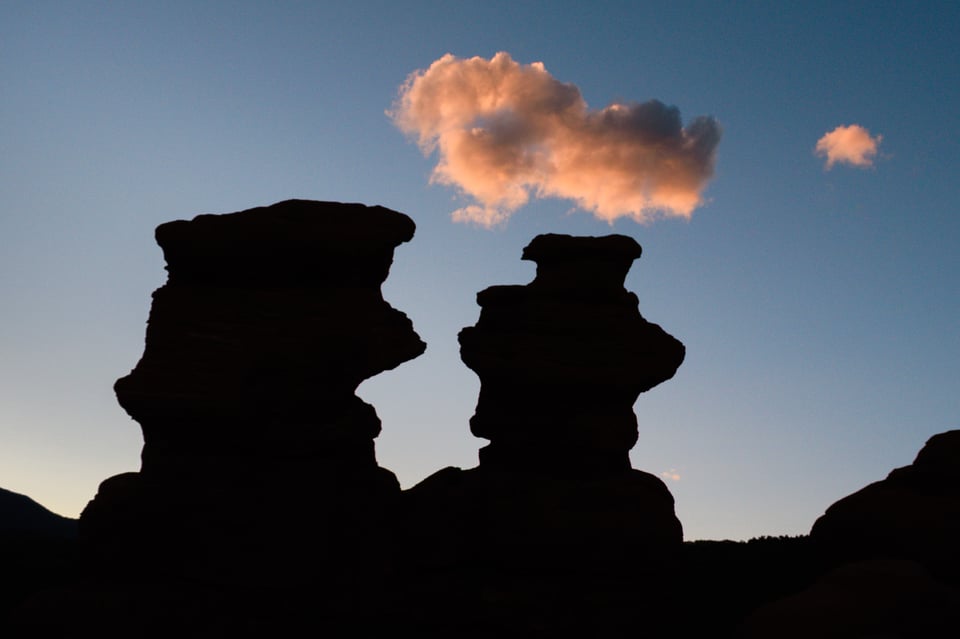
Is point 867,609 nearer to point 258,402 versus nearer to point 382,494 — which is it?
point 382,494

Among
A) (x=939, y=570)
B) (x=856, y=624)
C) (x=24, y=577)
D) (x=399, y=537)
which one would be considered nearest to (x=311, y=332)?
(x=399, y=537)

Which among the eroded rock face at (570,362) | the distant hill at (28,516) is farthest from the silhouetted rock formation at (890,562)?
the distant hill at (28,516)

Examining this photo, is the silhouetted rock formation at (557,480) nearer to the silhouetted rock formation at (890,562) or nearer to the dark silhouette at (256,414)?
the dark silhouette at (256,414)

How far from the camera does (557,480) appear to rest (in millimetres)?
35094

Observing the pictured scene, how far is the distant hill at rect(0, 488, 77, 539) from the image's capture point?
134 meters

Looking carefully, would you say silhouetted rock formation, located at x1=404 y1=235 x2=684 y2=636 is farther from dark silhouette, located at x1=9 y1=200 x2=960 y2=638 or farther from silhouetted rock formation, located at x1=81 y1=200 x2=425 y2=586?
silhouetted rock formation, located at x1=81 y1=200 x2=425 y2=586

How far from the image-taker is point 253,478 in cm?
3131

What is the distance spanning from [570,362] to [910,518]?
51.0ft

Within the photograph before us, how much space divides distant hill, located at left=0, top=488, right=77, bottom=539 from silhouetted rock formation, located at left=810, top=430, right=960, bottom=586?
119 metres

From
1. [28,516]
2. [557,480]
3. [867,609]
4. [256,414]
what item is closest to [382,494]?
[256,414]

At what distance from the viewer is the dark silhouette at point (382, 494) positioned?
99.5 feet

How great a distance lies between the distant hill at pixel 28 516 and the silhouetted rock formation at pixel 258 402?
110 meters

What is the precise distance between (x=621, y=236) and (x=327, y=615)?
62.9 feet

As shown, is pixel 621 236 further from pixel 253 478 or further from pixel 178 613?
pixel 178 613
